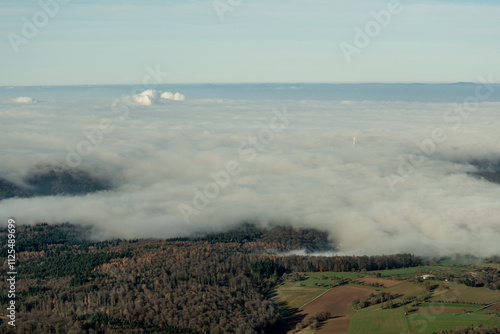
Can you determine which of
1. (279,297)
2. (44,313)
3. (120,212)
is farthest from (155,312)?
(120,212)

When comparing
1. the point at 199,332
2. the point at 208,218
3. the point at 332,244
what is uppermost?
the point at 208,218

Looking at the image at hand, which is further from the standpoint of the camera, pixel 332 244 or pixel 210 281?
pixel 332 244

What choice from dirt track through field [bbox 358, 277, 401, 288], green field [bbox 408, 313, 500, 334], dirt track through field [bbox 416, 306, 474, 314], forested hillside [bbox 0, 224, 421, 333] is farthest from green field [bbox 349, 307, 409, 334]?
dirt track through field [bbox 358, 277, 401, 288]

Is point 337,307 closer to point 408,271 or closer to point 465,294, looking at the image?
point 465,294

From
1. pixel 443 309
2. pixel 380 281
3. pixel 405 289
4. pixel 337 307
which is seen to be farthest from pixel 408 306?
pixel 380 281

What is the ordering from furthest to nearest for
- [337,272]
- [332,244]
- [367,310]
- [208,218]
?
[208,218]
[332,244]
[337,272]
[367,310]

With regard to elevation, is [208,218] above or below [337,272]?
above

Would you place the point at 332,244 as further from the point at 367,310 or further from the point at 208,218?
the point at 367,310
